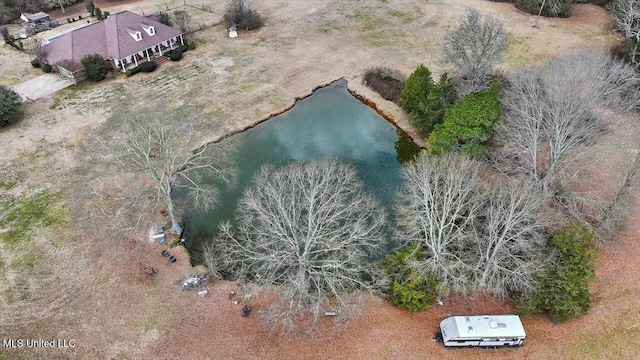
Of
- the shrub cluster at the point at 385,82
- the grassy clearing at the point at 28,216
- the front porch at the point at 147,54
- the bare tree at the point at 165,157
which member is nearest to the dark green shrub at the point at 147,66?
the front porch at the point at 147,54

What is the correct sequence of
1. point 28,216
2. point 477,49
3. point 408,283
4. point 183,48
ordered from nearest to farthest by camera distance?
1. point 408,283
2. point 28,216
3. point 477,49
4. point 183,48

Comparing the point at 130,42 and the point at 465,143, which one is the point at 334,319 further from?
the point at 130,42

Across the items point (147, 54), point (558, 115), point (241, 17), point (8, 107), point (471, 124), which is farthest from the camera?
point (241, 17)

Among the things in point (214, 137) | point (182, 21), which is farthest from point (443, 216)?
point (182, 21)

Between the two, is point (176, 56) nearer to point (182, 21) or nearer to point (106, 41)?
point (182, 21)

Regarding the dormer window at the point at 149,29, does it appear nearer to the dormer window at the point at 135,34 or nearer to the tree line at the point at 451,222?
the dormer window at the point at 135,34

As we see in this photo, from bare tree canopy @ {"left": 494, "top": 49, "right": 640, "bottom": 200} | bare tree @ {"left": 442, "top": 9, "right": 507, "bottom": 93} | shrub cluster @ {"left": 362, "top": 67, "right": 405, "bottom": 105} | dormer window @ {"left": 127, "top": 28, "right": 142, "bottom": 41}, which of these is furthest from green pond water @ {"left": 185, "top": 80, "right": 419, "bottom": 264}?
dormer window @ {"left": 127, "top": 28, "right": 142, "bottom": 41}

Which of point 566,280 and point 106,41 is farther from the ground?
point 106,41
